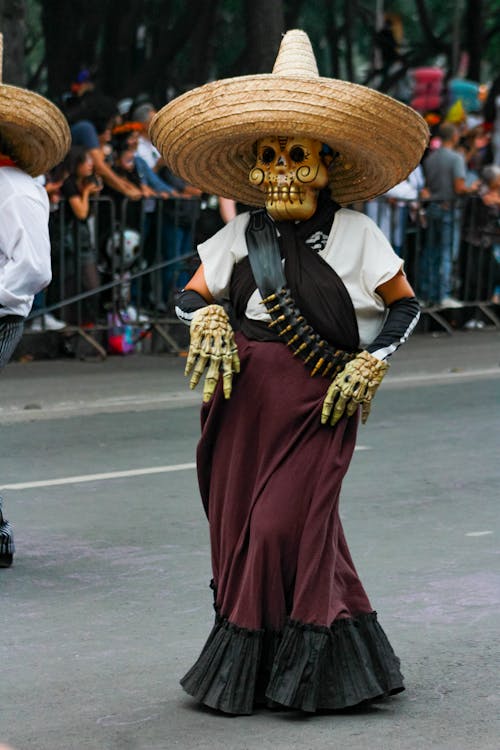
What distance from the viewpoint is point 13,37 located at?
1791 cm

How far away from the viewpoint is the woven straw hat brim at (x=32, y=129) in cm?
689

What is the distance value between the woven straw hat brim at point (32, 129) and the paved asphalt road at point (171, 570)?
175 cm

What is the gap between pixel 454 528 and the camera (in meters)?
8.04

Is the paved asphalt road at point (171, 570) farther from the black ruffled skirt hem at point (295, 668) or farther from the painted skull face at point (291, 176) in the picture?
the painted skull face at point (291, 176)

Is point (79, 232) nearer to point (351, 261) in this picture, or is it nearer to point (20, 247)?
point (20, 247)

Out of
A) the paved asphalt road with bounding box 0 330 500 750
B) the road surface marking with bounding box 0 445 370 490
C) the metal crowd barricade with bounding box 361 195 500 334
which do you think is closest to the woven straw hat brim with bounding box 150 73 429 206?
the paved asphalt road with bounding box 0 330 500 750

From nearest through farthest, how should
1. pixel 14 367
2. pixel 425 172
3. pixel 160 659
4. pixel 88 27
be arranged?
pixel 160 659 → pixel 14 367 → pixel 425 172 → pixel 88 27

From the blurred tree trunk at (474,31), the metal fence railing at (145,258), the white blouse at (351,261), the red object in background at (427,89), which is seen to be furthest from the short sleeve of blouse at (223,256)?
the blurred tree trunk at (474,31)

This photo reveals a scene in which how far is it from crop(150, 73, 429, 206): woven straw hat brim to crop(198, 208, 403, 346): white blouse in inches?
9.0

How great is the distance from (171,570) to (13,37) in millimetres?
11826

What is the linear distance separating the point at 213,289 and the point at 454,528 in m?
3.08

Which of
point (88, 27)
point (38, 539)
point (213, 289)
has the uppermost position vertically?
point (88, 27)

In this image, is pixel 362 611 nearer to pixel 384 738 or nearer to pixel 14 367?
pixel 384 738

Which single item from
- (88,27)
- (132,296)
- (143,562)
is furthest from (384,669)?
(88,27)
